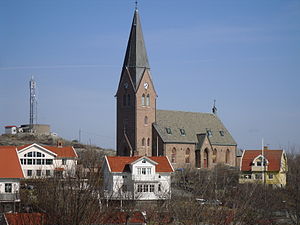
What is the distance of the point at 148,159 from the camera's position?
68625 mm

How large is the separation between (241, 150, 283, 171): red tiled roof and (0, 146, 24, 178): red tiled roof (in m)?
34.1

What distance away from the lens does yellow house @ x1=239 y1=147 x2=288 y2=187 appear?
7719 cm

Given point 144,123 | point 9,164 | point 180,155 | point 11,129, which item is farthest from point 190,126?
point 11,129

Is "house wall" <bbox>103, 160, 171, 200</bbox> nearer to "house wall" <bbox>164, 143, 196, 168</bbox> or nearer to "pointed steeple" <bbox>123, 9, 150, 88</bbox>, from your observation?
"house wall" <bbox>164, 143, 196, 168</bbox>

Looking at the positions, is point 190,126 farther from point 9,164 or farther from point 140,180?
point 9,164

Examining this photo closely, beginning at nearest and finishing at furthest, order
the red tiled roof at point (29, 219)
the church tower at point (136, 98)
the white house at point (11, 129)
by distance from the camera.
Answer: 1. the red tiled roof at point (29, 219)
2. the church tower at point (136, 98)
3. the white house at point (11, 129)

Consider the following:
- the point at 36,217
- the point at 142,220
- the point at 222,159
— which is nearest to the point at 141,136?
the point at 222,159

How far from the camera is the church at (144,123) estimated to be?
90.3m

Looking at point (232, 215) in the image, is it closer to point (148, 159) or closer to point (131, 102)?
point (148, 159)

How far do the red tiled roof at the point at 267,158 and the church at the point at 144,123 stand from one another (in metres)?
15.6

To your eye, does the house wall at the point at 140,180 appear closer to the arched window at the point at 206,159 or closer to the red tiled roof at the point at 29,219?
the arched window at the point at 206,159

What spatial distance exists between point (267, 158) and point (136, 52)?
2700cm

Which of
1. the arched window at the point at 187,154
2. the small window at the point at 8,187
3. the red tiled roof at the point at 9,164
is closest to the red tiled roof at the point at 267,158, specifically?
the arched window at the point at 187,154

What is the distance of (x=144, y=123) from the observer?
91375 millimetres
